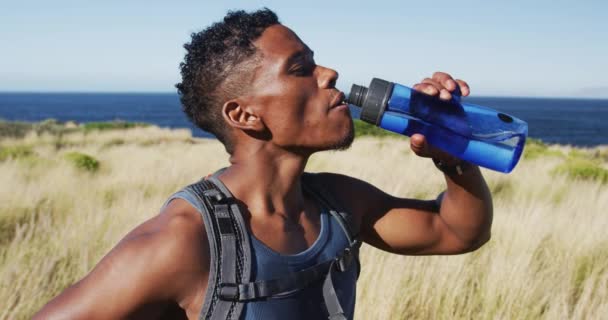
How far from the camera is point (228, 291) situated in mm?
1433

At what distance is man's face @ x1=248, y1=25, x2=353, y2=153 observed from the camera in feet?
5.76

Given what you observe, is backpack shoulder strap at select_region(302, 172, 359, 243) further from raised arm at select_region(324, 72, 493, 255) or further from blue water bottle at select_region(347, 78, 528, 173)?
blue water bottle at select_region(347, 78, 528, 173)

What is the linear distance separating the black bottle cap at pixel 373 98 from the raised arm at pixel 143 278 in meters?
0.64

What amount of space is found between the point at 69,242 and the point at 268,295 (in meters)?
3.68

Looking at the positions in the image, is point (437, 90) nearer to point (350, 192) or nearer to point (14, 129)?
point (350, 192)

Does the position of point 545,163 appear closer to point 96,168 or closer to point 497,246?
point 497,246

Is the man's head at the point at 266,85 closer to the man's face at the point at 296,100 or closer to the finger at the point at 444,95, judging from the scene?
the man's face at the point at 296,100

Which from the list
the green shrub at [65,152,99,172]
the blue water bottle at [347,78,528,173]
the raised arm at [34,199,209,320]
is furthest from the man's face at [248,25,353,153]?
the green shrub at [65,152,99,172]

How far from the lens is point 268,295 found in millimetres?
1505

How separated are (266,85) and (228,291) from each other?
2.07ft

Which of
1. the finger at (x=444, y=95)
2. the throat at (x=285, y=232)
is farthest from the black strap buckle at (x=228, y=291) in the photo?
the finger at (x=444, y=95)

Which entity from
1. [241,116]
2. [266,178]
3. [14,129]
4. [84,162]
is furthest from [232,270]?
[14,129]

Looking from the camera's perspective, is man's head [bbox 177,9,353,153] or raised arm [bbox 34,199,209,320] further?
man's head [bbox 177,9,353,153]

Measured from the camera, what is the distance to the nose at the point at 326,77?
5.80ft
